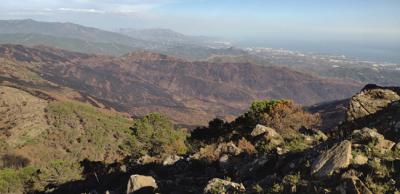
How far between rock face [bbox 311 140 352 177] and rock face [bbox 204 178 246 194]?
2592mm

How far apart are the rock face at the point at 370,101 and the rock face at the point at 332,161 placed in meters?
11.0

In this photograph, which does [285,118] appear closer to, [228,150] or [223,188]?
[228,150]

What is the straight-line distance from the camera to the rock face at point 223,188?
14.6 m

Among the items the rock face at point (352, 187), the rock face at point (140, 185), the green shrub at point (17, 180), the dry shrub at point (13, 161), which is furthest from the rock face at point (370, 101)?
the dry shrub at point (13, 161)

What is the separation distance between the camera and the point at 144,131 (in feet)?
205

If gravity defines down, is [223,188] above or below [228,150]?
above

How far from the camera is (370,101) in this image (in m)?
24.7

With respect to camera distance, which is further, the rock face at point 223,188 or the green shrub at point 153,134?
the green shrub at point 153,134

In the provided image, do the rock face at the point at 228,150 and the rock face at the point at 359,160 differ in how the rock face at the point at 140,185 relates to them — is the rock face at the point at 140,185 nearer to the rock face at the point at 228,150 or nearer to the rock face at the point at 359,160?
the rock face at the point at 228,150

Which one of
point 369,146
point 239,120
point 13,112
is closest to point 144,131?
point 239,120

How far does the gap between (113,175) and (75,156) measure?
2679 inches

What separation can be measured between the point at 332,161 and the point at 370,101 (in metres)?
12.7

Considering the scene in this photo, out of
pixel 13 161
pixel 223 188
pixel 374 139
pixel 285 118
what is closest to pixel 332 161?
pixel 374 139

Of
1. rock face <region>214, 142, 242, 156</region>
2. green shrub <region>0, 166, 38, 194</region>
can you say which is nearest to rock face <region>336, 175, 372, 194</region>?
rock face <region>214, 142, 242, 156</region>
